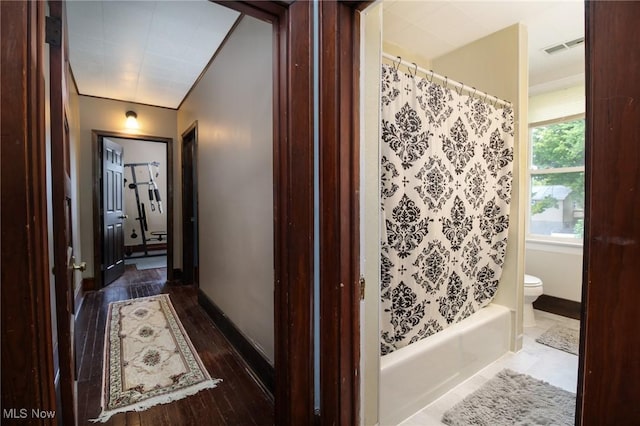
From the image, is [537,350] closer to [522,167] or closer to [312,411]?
[522,167]

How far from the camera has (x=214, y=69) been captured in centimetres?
282

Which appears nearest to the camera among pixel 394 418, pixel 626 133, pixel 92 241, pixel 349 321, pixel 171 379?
pixel 626 133

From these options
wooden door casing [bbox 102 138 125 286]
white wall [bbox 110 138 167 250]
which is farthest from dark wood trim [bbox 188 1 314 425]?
white wall [bbox 110 138 167 250]

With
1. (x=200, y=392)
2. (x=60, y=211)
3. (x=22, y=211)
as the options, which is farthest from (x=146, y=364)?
(x=22, y=211)

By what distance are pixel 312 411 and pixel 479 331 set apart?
142 centimetres

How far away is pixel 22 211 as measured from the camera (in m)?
0.73

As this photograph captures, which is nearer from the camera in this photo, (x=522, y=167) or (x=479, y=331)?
(x=479, y=331)

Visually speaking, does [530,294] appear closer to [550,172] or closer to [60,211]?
[550,172]

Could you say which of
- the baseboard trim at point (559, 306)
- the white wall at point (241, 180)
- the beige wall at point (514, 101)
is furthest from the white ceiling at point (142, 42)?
the baseboard trim at point (559, 306)

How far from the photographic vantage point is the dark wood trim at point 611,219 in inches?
19.7

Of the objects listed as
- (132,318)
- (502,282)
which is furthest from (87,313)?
(502,282)

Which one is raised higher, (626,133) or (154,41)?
(154,41)

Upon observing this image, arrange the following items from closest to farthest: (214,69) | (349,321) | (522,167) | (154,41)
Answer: (349,321), (522,167), (154,41), (214,69)

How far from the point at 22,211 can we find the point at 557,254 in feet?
13.2
